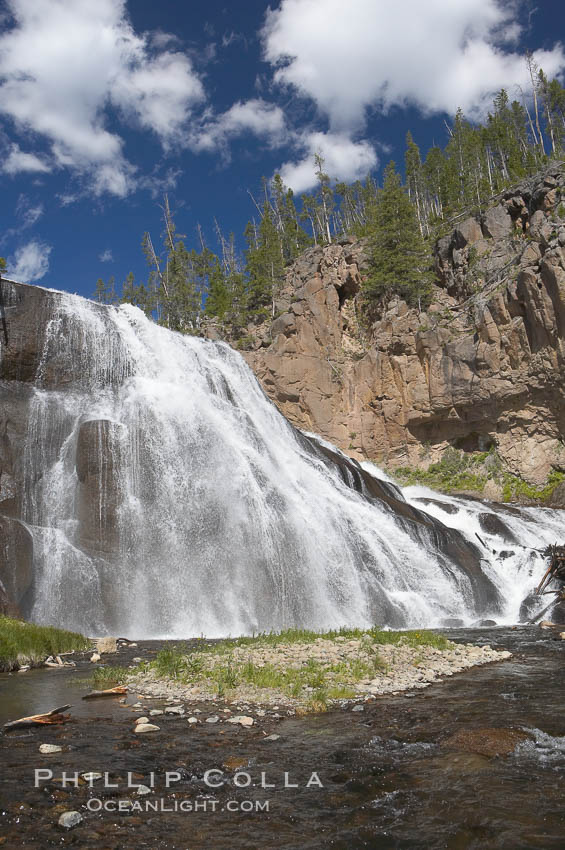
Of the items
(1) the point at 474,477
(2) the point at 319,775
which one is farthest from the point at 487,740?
(1) the point at 474,477

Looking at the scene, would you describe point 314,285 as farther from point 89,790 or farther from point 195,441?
point 89,790

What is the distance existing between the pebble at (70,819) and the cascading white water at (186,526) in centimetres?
1361

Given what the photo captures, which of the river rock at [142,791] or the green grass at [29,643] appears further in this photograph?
the green grass at [29,643]

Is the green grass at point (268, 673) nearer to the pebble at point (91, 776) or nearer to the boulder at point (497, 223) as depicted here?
the pebble at point (91, 776)

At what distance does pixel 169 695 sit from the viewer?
971 centimetres

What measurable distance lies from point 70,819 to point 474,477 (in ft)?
129

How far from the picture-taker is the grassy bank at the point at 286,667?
9.71m

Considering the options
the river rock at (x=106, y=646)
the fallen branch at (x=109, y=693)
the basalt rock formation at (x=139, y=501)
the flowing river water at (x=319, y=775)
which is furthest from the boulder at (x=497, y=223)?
the fallen branch at (x=109, y=693)

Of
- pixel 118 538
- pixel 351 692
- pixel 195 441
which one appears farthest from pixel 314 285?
pixel 351 692

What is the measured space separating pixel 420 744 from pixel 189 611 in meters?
13.1

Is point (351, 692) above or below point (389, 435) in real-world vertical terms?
below

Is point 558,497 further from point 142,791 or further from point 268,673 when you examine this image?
point 142,791

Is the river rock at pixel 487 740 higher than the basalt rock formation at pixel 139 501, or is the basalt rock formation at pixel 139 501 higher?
the basalt rock formation at pixel 139 501

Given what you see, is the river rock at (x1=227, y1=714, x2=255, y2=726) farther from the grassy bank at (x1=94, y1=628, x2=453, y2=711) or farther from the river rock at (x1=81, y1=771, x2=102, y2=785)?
the river rock at (x1=81, y1=771, x2=102, y2=785)
